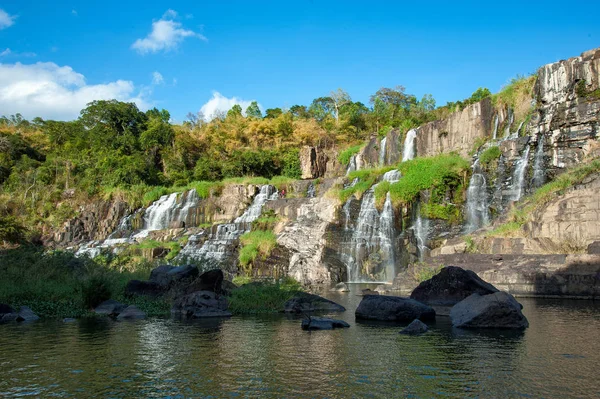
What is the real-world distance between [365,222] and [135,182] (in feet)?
84.5

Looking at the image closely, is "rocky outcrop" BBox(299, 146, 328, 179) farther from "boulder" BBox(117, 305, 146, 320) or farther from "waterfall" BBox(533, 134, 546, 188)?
"boulder" BBox(117, 305, 146, 320)

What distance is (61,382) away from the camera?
7047 mm

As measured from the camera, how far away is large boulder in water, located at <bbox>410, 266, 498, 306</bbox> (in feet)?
44.7

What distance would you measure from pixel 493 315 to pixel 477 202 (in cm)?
1812

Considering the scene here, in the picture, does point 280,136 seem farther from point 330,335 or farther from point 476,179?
point 330,335

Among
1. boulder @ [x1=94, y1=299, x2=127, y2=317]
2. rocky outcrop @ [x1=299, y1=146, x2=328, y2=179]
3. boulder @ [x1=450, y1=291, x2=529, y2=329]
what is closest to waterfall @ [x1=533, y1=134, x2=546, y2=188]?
boulder @ [x1=450, y1=291, x2=529, y2=329]

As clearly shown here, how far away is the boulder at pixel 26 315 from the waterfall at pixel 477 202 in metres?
21.0

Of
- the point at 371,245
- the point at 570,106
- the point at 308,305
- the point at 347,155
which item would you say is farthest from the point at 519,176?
the point at 347,155

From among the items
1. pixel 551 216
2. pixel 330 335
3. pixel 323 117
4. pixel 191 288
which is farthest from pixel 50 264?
pixel 323 117

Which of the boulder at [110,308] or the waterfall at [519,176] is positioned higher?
the waterfall at [519,176]

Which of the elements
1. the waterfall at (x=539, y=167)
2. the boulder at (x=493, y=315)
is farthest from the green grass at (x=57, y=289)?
the waterfall at (x=539, y=167)

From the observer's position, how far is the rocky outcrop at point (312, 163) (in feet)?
170

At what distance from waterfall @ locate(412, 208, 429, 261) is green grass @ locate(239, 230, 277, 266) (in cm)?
808

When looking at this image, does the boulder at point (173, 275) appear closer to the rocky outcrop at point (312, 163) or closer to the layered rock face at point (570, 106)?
the layered rock face at point (570, 106)
